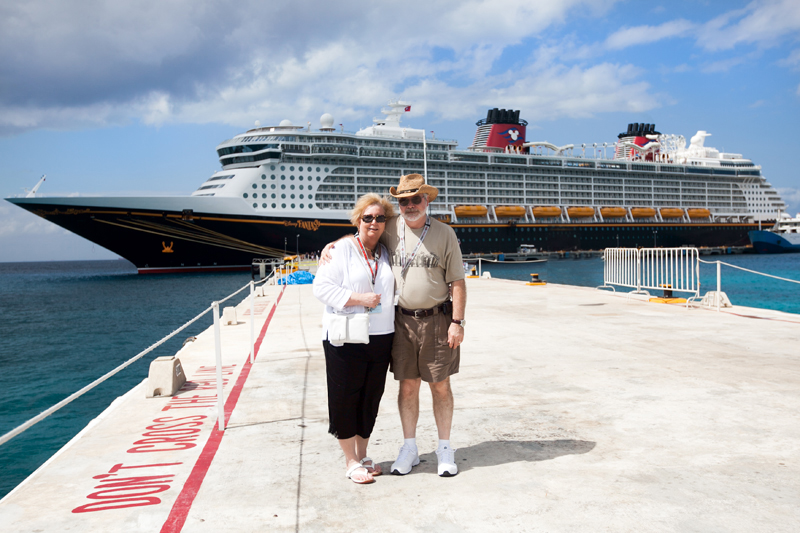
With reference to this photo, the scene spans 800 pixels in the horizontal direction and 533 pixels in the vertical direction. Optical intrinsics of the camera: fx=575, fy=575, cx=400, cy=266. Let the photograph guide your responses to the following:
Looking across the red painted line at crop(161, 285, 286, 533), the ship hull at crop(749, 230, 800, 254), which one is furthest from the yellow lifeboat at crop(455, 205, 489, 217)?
the red painted line at crop(161, 285, 286, 533)

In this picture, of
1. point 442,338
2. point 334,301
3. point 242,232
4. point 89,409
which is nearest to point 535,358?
point 442,338

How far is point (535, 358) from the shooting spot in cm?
638

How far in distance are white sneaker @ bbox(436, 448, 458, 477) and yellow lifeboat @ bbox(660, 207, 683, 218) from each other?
67.0 m

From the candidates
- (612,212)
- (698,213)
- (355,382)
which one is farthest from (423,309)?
(698,213)

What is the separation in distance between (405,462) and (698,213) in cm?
7140

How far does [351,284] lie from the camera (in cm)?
309

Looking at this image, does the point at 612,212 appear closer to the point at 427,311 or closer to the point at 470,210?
the point at 470,210

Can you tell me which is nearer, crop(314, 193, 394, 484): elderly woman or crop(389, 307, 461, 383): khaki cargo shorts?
crop(314, 193, 394, 484): elderly woman

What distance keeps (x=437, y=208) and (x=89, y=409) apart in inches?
1711

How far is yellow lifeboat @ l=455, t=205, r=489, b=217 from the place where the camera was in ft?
168

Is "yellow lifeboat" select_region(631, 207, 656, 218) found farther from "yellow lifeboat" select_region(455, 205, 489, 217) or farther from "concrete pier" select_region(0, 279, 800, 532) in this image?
"concrete pier" select_region(0, 279, 800, 532)

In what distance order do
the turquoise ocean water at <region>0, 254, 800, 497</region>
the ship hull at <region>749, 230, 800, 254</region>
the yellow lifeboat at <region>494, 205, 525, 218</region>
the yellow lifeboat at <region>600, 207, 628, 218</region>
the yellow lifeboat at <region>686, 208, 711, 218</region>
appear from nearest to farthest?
the turquoise ocean water at <region>0, 254, 800, 497</region>
the yellow lifeboat at <region>494, 205, 525, 218</region>
the yellow lifeboat at <region>600, 207, 628, 218</region>
the ship hull at <region>749, 230, 800, 254</region>
the yellow lifeboat at <region>686, 208, 711, 218</region>

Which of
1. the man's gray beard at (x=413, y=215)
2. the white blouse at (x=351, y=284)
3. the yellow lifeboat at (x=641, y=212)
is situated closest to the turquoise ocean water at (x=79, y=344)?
the white blouse at (x=351, y=284)

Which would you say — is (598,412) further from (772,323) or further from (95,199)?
(95,199)
